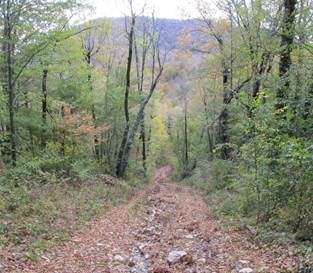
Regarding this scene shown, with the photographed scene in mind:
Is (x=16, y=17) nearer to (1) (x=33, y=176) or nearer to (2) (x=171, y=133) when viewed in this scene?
(1) (x=33, y=176)

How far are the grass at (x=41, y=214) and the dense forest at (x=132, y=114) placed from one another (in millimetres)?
45

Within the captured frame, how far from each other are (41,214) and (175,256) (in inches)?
169

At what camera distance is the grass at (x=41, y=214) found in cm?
793

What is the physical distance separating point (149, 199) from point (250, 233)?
9.69m

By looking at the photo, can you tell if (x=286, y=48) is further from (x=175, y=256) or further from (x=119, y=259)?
(x=119, y=259)

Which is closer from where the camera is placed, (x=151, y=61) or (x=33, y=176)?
(x=33, y=176)

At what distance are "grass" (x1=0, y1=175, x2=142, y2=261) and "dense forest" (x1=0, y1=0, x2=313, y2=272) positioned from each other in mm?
45

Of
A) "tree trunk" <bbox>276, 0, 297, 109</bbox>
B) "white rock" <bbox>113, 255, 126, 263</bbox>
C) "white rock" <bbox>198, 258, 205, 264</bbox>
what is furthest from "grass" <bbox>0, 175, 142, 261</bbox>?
"tree trunk" <bbox>276, 0, 297, 109</bbox>

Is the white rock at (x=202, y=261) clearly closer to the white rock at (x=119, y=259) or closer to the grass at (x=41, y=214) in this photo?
the white rock at (x=119, y=259)

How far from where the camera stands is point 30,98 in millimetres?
18719

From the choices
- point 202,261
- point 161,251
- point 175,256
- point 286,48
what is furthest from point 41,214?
point 286,48

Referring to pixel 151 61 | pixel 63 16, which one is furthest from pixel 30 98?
pixel 151 61

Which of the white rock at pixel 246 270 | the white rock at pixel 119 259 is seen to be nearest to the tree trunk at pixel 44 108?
the white rock at pixel 119 259

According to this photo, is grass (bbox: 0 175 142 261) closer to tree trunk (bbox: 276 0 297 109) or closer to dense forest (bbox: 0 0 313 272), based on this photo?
dense forest (bbox: 0 0 313 272)
